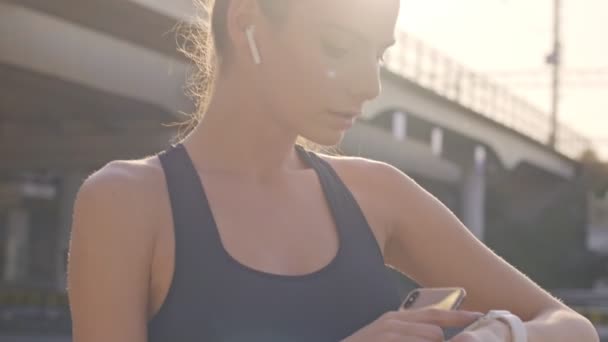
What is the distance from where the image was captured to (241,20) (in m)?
2.11

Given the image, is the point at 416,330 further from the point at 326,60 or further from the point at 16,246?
the point at 16,246

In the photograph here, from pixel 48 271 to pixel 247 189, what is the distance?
7094cm

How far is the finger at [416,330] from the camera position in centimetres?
185

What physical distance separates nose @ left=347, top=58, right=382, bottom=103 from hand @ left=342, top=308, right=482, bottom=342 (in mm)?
409

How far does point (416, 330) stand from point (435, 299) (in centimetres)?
11

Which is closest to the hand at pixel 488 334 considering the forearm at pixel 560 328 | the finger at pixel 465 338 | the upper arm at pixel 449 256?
the finger at pixel 465 338

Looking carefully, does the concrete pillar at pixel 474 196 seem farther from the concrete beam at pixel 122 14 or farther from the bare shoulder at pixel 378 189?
the bare shoulder at pixel 378 189

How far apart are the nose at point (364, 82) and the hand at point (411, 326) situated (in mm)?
409

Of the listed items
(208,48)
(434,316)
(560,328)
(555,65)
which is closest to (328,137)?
(434,316)

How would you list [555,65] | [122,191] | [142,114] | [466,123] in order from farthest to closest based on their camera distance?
[555,65]
[466,123]
[142,114]
[122,191]

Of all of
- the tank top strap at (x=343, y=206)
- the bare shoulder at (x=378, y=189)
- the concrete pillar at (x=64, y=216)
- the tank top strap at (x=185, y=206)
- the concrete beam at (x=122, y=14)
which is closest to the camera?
the tank top strap at (x=185, y=206)

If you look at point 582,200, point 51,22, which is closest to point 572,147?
point 582,200

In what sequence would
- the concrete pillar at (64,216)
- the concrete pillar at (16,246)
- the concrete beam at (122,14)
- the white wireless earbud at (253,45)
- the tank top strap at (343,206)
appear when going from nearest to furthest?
the white wireless earbud at (253,45) < the tank top strap at (343,206) < the concrete beam at (122,14) < the concrete pillar at (64,216) < the concrete pillar at (16,246)

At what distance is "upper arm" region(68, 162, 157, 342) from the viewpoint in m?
1.90
